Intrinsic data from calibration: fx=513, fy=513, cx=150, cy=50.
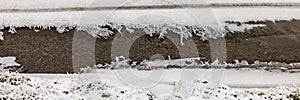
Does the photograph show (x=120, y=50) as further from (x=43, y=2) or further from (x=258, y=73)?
(x=258, y=73)

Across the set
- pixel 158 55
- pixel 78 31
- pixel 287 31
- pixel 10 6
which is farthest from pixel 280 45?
pixel 10 6

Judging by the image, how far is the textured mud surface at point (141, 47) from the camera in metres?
4.49

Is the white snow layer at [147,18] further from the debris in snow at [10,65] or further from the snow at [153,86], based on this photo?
the snow at [153,86]

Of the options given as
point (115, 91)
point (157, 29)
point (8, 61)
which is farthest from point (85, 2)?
point (115, 91)

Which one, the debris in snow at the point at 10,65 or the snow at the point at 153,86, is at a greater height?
the debris in snow at the point at 10,65

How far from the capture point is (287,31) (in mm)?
4516

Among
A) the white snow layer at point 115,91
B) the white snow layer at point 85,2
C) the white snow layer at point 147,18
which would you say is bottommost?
the white snow layer at point 115,91

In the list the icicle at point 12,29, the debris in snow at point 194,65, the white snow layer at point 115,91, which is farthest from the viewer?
the icicle at point 12,29

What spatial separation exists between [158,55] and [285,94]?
1.15 m

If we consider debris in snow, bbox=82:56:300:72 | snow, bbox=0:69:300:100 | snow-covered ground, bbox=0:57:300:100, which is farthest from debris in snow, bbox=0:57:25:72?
debris in snow, bbox=82:56:300:72

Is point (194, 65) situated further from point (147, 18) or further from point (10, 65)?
point (10, 65)

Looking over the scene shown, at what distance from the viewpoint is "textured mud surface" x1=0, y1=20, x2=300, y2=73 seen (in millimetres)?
4488

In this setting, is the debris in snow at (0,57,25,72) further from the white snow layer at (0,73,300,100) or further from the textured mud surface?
the white snow layer at (0,73,300,100)

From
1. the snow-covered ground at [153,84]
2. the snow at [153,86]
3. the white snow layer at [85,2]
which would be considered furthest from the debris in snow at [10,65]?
the white snow layer at [85,2]
